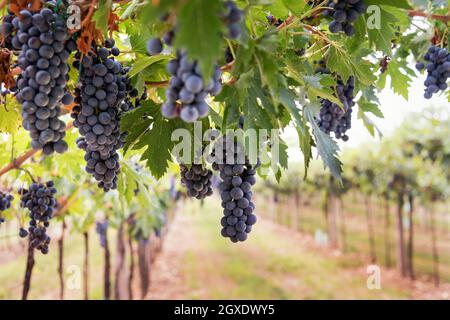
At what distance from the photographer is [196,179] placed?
214cm

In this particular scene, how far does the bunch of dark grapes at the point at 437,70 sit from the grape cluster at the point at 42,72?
7.88 feet

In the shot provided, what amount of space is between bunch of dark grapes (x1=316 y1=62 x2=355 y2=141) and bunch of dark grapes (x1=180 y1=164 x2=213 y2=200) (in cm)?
105

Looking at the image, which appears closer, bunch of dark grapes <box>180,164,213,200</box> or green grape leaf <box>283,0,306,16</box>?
green grape leaf <box>283,0,306,16</box>

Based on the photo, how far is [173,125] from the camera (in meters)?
2.00

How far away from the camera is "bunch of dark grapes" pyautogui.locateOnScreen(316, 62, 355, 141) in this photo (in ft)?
9.30

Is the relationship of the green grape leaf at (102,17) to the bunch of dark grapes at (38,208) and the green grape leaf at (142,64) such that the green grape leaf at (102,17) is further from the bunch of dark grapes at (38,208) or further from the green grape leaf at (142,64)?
the bunch of dark grapes at (38,208)

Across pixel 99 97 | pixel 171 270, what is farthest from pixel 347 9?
pixel 171 270

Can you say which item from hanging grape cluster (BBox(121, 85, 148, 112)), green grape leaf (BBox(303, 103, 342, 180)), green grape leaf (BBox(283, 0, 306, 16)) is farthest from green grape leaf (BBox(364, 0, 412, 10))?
hanging grape cluster (BBox(121, 85, 148, 112))

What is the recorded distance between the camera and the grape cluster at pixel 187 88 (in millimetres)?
1084

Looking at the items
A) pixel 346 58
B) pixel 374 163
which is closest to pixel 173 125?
pixel 346 58

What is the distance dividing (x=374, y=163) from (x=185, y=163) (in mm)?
13995

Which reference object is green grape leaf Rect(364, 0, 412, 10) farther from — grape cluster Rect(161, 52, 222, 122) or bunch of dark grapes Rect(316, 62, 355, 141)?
bunch of dark grapes Rect(316, 62, 355, 141)

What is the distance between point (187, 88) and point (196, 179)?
3.55 feet
